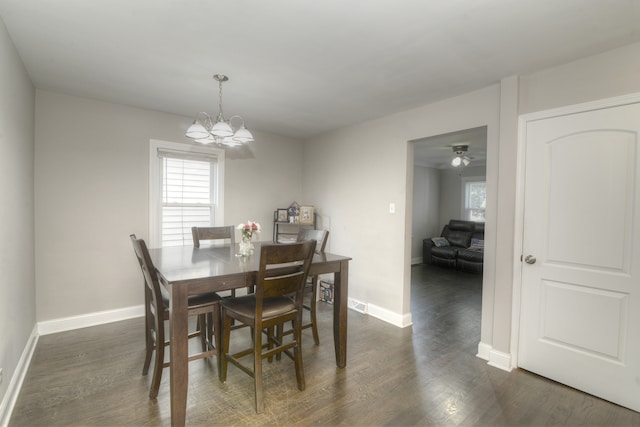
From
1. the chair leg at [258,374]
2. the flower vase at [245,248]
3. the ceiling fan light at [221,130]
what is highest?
the ceiling fan light at [221,130]

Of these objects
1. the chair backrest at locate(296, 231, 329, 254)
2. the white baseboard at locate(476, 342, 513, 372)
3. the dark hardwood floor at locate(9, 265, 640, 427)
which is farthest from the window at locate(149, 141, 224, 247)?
the white baseboard at locate(476, 342, 513, 372)

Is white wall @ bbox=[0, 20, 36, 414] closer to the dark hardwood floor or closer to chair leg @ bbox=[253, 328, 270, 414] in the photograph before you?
the dark hardwood floor

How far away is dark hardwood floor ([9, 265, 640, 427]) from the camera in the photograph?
185 centimetres

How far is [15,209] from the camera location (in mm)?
2148

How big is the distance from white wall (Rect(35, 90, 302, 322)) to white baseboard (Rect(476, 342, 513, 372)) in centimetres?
351

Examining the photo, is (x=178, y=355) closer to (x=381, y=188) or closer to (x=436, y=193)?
(x=381, y=188)

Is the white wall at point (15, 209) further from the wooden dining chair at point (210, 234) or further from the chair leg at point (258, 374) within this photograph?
the chair leg at point (258, 374)

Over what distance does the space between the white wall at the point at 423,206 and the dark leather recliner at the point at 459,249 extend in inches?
8.8

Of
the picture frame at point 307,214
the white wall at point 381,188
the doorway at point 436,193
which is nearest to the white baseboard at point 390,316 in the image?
the white wall at point 381,188

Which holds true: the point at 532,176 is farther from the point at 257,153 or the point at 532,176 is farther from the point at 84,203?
the point at 84,203

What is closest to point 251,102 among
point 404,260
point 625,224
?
point 404,260

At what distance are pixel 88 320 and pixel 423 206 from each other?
6.25m

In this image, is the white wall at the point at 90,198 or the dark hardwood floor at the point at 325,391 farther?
the white wall at the point at 90,198

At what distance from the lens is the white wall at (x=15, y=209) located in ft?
5.97
